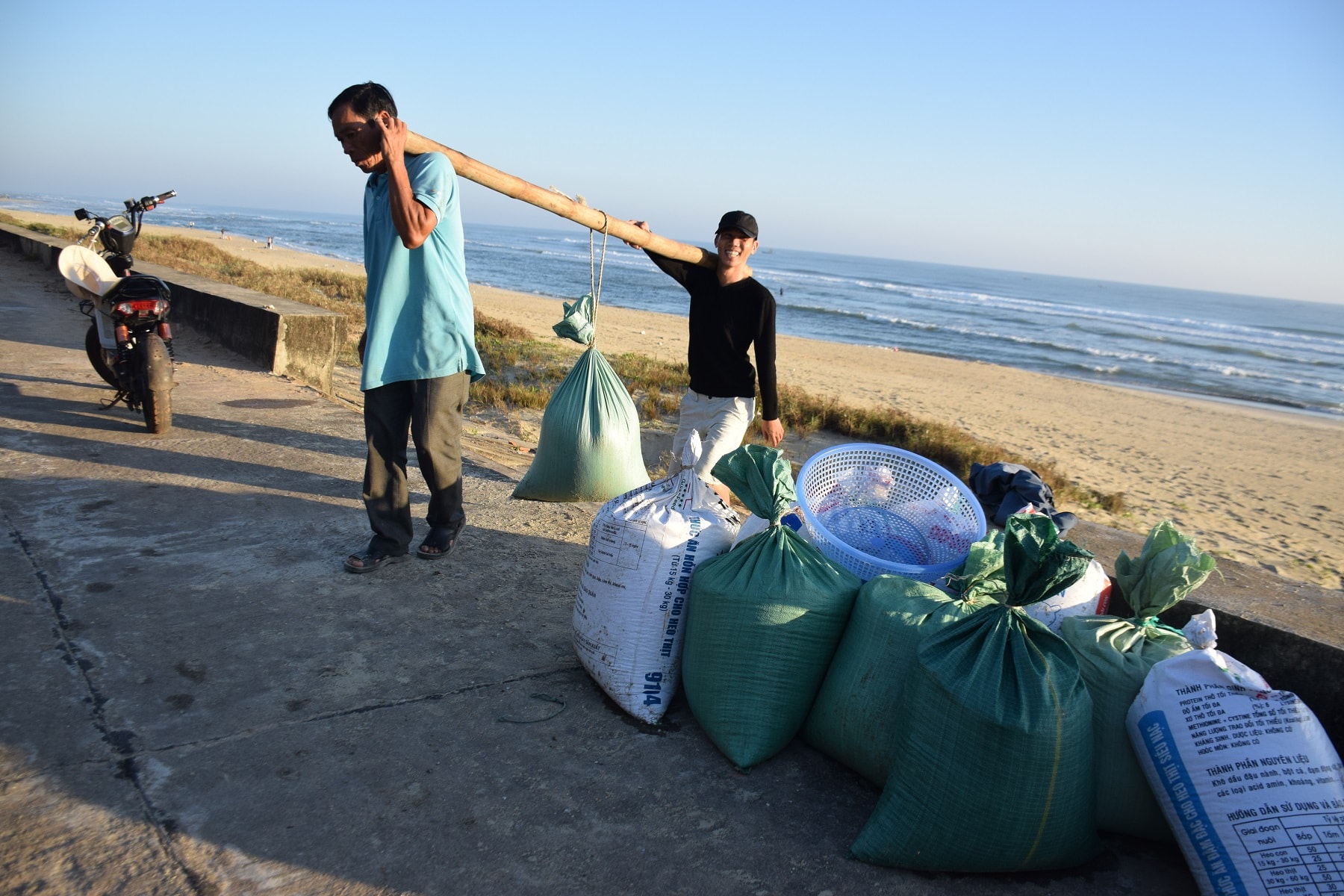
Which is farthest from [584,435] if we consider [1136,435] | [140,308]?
[1136,435]

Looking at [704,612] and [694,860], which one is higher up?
[704,612]

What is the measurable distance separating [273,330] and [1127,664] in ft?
19.3

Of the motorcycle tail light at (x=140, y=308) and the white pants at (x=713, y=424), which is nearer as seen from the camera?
the white pants at (x=713, y=424)

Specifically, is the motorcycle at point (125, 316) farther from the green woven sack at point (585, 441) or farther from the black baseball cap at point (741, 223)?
the black baseball cap at point (741, 223)

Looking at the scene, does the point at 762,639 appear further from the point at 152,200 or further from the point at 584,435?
the point at 152,200

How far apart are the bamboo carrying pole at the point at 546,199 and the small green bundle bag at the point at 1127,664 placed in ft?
6.84

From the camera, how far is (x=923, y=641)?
1.98m

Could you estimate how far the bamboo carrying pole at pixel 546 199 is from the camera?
286cm

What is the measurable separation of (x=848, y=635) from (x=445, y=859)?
1.10m

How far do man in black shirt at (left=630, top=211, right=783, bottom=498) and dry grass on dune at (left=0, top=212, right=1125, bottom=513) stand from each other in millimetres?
4081

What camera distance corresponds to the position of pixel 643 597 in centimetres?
238

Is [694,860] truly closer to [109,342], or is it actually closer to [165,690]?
[165,690]

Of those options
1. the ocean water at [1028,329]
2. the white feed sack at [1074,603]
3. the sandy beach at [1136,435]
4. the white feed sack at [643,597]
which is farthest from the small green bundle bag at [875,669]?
the ocean water at [1028,329]

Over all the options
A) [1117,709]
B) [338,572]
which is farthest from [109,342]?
[1117,709]
